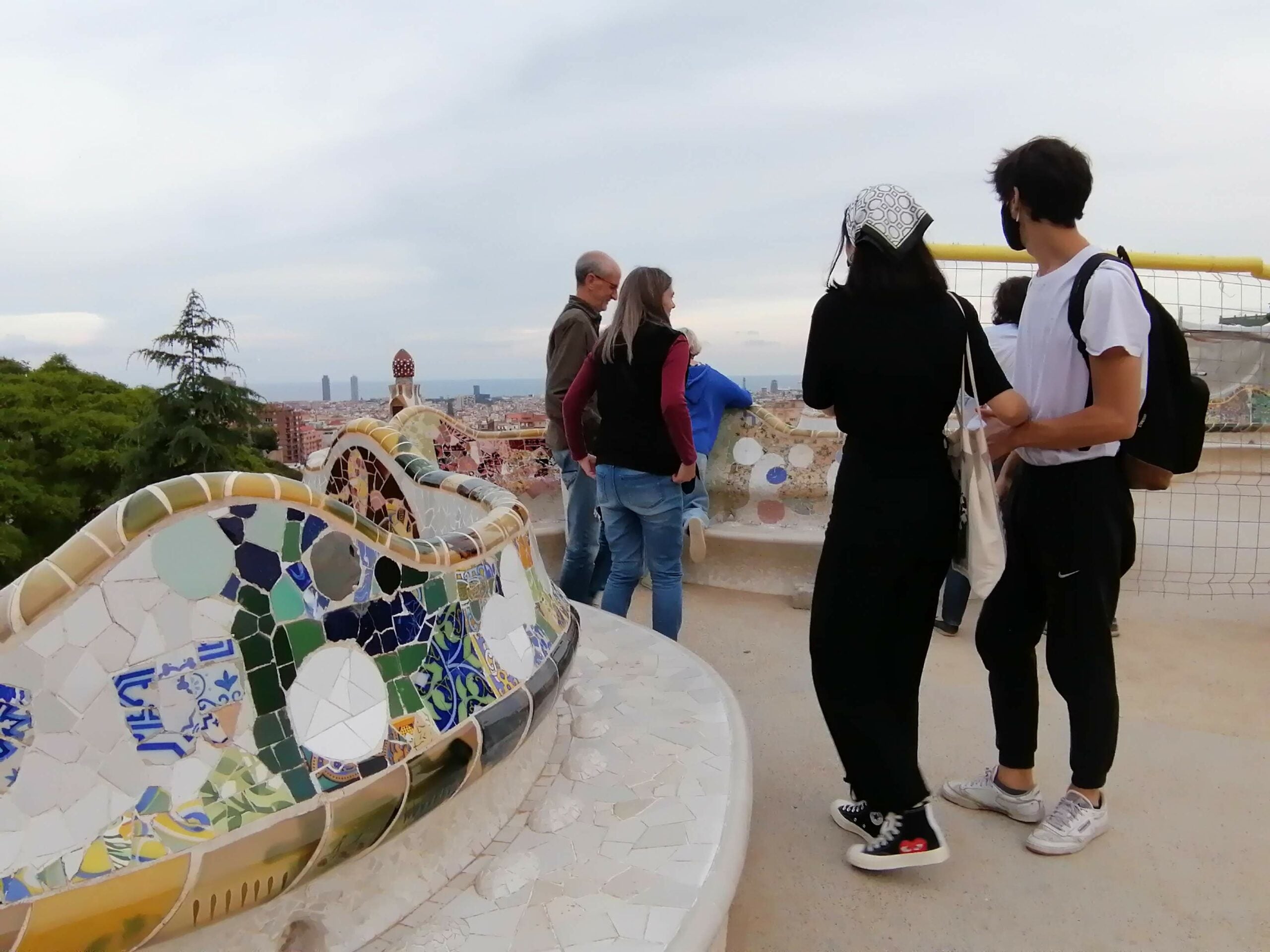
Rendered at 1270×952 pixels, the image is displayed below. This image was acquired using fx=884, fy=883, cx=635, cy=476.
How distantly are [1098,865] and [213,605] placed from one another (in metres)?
2.23

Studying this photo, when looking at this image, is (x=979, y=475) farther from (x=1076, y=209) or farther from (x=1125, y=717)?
(x=1125, y=717)

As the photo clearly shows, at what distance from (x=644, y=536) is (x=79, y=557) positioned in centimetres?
215

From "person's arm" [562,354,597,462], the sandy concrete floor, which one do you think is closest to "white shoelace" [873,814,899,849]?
the sandy concrete floor

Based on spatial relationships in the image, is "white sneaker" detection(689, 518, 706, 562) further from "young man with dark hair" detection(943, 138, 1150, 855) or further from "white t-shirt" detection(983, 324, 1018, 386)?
"young man with dark hair" detection(943, 138, 1150, 855)

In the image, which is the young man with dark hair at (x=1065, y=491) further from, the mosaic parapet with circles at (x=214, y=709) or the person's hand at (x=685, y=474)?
the mosaic parapet with circles at (x=214, y=709)

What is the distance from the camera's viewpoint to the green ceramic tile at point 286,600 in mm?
1509

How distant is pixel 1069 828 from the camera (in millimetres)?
2340

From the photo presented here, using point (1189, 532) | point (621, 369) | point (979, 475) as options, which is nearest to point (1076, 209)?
point (979, 475)

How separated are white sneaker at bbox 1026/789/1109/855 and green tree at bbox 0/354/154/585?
15.9 meters

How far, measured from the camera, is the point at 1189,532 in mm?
6395

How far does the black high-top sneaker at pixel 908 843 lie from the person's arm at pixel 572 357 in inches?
76.6

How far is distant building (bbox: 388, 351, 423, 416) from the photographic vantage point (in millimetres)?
7875

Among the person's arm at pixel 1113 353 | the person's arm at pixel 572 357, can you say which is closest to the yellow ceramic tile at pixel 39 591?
the person's arm at pixel 1113 353

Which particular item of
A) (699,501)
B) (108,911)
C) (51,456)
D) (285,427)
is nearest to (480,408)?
(699,501)
